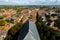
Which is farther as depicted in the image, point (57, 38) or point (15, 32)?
point (15, 32)

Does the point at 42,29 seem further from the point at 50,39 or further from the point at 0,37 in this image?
the point at 0,37

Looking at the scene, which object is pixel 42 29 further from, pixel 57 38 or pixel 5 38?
pixel 5 38

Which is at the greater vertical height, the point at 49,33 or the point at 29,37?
the point at 29,37

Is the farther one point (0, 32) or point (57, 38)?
point (0, 32)

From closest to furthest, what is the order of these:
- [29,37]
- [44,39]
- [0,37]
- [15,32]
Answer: [29,37]
[44,39]
[0,37]
[15,32]

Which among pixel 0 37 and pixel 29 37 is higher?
pixel 29 37

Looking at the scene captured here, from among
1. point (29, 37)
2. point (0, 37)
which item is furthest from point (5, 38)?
point (29, 37)

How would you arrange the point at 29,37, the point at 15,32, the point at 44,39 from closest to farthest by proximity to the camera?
the point at 29,37
the point at 44,39
the point at 15,32

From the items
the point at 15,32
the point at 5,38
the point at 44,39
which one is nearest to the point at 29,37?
the point at 44,39

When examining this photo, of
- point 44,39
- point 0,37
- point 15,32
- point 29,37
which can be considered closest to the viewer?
point 29,37
